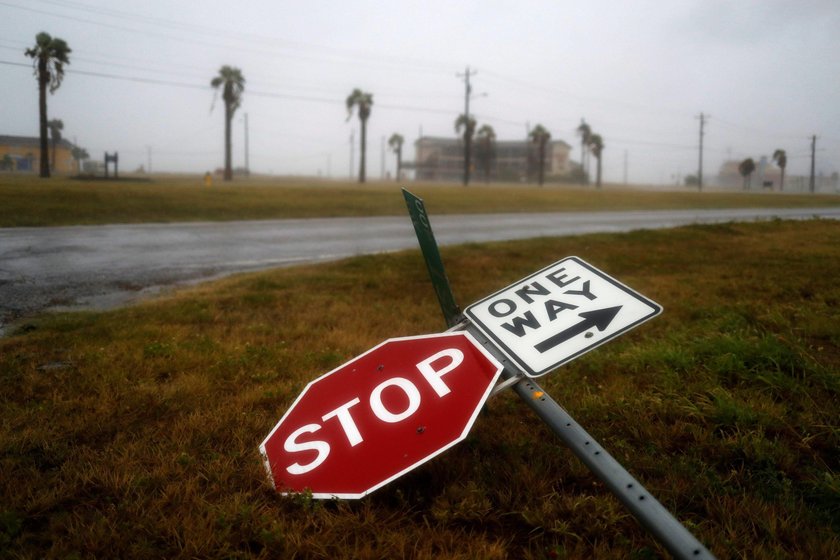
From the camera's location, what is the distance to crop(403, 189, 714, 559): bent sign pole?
4.72 feet

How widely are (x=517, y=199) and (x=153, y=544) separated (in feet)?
99.8

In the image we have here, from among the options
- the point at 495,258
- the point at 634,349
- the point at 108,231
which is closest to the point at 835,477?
the point at 634,349

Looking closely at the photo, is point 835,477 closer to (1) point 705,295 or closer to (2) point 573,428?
(2) point 573,428

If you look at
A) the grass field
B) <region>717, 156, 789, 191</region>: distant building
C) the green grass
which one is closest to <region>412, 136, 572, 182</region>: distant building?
<region>717, 156, 789, 191</region>: distant building

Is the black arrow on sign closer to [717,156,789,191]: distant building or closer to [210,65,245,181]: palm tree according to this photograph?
[210,65,245,181]: palm tree

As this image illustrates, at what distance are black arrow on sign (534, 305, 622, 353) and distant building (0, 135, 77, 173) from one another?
42.2ft

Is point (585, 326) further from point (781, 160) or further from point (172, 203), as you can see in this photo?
point (781, 160)

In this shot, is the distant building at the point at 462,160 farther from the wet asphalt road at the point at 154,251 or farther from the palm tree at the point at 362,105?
the wet asphalt road at the point at 154,251

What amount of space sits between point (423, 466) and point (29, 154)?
16.5m

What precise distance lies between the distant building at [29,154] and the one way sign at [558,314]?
41.2 feet

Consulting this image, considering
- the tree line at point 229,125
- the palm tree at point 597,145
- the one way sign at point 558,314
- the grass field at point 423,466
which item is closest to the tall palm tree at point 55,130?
the tree line at point 229,125

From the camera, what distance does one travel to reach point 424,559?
5.71ft

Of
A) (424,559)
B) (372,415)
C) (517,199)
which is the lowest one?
(424,559)

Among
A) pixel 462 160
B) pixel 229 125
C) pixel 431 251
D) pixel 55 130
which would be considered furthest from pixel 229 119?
pixel 462 160
